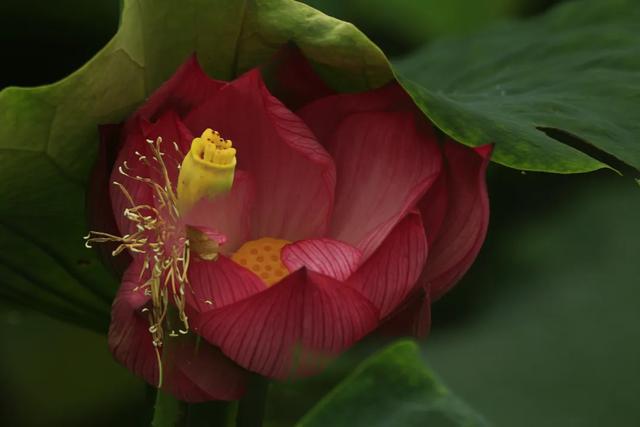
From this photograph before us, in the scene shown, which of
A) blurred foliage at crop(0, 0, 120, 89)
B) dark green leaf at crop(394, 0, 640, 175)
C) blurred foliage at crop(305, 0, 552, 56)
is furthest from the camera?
blurred foliage at crop(305, 0, 552, 56)

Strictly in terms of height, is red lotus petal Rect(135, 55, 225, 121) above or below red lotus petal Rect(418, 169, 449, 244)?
above

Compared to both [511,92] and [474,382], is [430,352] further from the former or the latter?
[511,92]

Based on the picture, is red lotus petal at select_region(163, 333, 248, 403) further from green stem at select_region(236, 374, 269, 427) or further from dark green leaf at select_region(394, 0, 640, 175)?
dark green leaf at select_region(394, 0, 640, 175)

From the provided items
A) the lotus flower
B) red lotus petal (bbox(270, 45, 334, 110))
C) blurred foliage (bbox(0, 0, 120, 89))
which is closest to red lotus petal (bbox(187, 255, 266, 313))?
the lotus flower

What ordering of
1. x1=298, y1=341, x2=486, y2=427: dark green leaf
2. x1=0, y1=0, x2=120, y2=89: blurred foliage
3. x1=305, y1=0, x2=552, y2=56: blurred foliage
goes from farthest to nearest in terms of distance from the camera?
1. x1=305, y1=0, x2=552, y2=56: blurred foliage
2. x1=0, y1=0, x2=120, y2=89: blurred foliage
3. x1=298, y1=341, x2=486, y2=427: dark green leaf

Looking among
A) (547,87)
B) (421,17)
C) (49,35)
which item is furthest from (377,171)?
(421,17)

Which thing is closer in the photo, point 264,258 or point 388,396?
point 388,396

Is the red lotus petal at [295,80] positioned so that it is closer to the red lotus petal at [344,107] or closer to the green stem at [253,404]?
the red lotus petal at [344,107]

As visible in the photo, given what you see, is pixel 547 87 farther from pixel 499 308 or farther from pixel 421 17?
pixel 421 17
